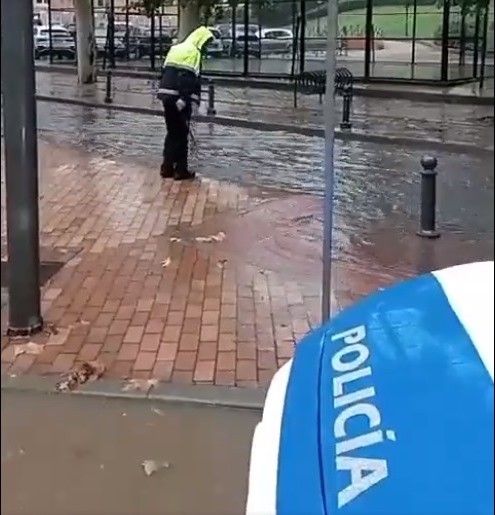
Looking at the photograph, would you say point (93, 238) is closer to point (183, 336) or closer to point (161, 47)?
point (183, 336)

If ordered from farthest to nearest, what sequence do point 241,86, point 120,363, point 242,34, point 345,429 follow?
point 242,34 < point 241,86 < point 120,363 < point 345,429

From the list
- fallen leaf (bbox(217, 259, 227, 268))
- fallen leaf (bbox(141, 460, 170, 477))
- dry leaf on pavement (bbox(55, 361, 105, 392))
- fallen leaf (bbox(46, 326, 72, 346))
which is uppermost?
fallen leaf (bbox(217, 259, 227, 268))

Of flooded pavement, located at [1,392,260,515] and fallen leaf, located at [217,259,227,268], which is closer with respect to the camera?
flooded pavement, located at [1,392,260,515]

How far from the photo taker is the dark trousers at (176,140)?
10.5 m

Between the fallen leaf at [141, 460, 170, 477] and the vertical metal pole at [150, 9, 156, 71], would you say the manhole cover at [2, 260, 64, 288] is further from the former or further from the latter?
the vertical metal pole at [150, 9, 156, 71]

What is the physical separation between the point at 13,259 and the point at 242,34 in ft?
93.6

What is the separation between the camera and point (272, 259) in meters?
7.18

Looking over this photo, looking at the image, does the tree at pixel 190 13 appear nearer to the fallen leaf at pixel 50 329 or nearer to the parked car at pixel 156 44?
the parked car at pixel 156 44

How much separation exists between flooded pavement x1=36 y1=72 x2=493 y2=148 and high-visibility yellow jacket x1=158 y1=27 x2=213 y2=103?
13.5 feet

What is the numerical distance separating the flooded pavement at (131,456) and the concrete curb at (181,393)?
0.05 meters

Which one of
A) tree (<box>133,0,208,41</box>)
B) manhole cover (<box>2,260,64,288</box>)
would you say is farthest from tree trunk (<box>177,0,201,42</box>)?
manhole cover (<box>2,260,64,288</box>)

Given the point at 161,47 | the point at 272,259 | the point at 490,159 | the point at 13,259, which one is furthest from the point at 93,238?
the point at 161,47

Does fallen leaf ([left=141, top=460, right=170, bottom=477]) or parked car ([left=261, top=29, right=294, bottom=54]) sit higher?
parked car ([left=261, top=29, right=294, bottom=54])

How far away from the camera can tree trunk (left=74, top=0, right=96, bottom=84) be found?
26188mm
